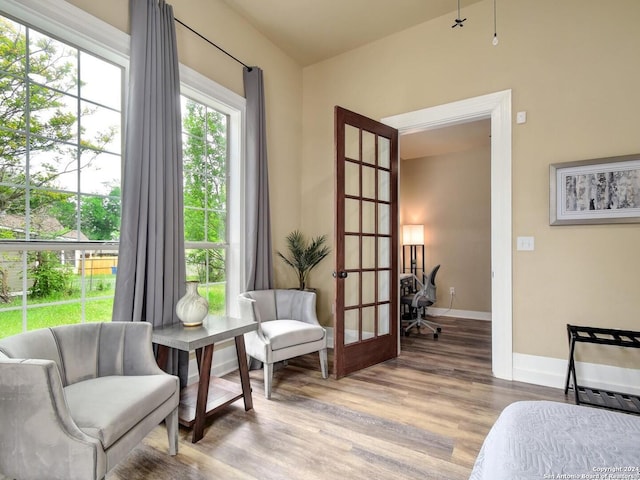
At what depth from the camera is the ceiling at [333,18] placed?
9.84 feet

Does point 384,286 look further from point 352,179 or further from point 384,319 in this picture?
point 352,179

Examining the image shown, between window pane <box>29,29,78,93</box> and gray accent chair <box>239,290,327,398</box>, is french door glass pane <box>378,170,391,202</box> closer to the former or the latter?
gray accent chair <box>239,290,327,398</box>

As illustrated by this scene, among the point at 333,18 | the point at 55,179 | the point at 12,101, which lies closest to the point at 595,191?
the point at 333,18

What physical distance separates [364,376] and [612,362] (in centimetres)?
186

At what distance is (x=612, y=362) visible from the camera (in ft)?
8.18

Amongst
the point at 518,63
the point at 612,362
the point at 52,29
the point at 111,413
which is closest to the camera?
the point at 111,413

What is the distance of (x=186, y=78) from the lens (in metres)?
2.67

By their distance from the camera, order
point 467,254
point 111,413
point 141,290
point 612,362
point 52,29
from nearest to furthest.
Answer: point 111,413 → point 52,29 → point 141,290 → point 612,362 → point 467,254

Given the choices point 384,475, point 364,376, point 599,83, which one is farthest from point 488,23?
point 384,475

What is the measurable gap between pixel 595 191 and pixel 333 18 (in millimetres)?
2700

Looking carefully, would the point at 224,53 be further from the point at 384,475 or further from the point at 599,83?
the point at 384,475

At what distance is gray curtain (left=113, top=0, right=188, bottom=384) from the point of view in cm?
214

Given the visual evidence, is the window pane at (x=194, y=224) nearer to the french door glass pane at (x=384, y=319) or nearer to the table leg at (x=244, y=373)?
the table leg at (x=244, y=373)

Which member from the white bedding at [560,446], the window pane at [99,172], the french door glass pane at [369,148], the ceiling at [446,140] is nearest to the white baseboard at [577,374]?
the white bedding at [560,446]
